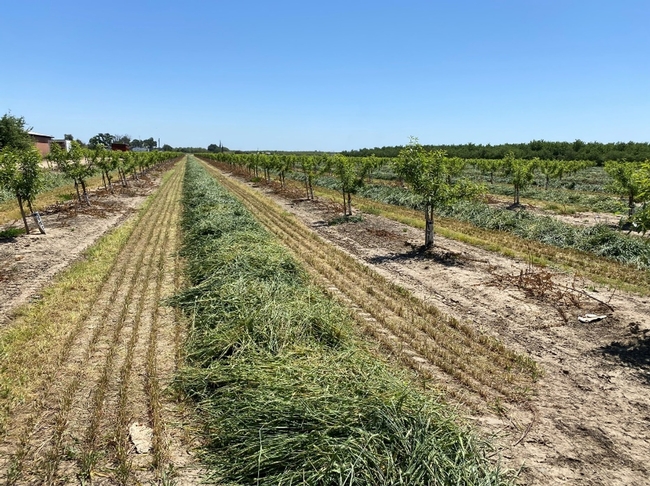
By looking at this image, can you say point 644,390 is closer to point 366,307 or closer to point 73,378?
point 366,307

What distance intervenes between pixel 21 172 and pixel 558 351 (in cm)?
2080

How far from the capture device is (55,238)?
17.2 metres

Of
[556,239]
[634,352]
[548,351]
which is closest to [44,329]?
[548,351]

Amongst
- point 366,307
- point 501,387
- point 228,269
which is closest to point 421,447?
point 501,387

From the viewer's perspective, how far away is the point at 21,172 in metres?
17.4

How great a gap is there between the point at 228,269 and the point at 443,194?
8502 millimetres

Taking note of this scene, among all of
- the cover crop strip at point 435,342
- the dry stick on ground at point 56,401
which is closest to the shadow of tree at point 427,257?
the cover crop strip at point 435,342

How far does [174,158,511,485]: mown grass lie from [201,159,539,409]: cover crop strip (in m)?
0.94

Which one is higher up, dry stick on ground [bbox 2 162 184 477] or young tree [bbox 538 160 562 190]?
young tree [bbox 538 160 562 190]

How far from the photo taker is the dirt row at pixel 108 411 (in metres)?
4.91

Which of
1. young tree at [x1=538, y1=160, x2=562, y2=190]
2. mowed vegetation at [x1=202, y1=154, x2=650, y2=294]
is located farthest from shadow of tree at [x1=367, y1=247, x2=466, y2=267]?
young tree at [x1=538, y1=160, x2=562, y2=190]

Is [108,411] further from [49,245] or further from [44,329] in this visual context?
[49,245]

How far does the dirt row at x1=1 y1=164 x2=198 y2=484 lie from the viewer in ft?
16.1

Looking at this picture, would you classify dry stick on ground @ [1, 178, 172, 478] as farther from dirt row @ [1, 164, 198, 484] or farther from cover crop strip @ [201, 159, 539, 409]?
cover crop strip @ [201, 159, 539, 409]
